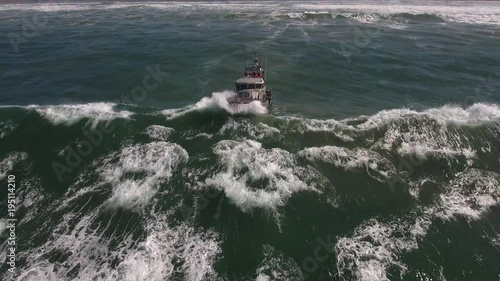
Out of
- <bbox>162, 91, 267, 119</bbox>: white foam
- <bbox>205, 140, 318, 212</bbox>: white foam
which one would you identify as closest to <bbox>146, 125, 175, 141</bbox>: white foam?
<bbox>162, 91, 267, 119</bbox>: white foam

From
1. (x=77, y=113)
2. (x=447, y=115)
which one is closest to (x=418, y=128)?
(x=447, y=115)

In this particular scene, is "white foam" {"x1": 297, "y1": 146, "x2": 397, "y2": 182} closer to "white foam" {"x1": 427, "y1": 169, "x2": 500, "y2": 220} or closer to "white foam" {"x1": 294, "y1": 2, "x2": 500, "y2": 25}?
"white foam" {"x1": 427, "y1": 169, "x2": 500, "y2": 220}

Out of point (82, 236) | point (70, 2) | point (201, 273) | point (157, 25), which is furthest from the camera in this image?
point (70, 2)

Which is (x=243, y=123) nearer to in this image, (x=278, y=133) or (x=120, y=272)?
(x=278, y=133)

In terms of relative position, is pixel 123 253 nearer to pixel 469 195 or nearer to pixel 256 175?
pixel 256 175

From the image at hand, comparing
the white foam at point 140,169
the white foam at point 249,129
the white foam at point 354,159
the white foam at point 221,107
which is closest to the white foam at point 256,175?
the white foam at point 249,129

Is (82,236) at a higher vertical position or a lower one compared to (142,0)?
lower

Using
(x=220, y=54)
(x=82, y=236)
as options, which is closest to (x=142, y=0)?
(x=220, y=54)
